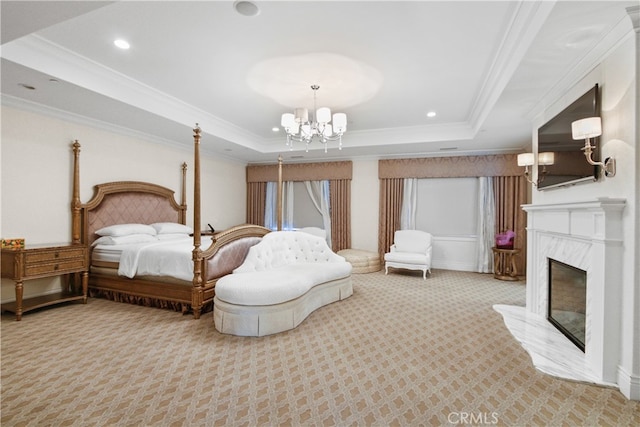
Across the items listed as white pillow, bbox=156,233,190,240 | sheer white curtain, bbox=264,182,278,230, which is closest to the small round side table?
sheer white curtain, bbox=264,182,278,230

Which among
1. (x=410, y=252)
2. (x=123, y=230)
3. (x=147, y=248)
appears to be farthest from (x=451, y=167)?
(x=123, y=230)

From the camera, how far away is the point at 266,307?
9.59 ft

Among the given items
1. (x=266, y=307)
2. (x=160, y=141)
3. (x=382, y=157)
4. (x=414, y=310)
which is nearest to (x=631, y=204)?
(x=414, y=310)

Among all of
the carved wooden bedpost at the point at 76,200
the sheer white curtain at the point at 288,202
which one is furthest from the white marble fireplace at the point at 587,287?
the carved wooden bedpost at the point at 76,200

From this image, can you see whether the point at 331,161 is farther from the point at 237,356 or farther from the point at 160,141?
the point at 237,356

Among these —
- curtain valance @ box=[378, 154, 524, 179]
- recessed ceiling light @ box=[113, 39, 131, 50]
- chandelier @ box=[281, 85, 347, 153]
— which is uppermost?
recessed ceiling light @ box=[113, 39, 131, 50]

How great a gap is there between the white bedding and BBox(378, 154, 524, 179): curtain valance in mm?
4343

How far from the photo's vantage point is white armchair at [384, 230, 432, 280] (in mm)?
5535

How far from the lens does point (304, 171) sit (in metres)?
7.27

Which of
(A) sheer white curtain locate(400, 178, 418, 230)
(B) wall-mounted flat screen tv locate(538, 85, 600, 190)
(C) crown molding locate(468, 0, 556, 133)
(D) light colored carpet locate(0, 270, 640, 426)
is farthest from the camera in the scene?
(A) sheer white curtain locate(400, 178, 418, 230)

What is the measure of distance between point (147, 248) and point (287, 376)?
2644 millimetres

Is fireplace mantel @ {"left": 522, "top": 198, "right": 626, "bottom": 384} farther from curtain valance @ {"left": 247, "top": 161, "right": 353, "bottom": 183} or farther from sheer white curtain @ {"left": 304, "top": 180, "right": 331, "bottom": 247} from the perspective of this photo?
sheer white curtain @ {"left": 304, "top": 180, "right": 331, "bottom": 247}

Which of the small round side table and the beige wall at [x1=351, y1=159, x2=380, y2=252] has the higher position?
the beige wall at [x1=351, y1=159, x2=380, y2=252]

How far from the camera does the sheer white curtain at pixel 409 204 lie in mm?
6602
